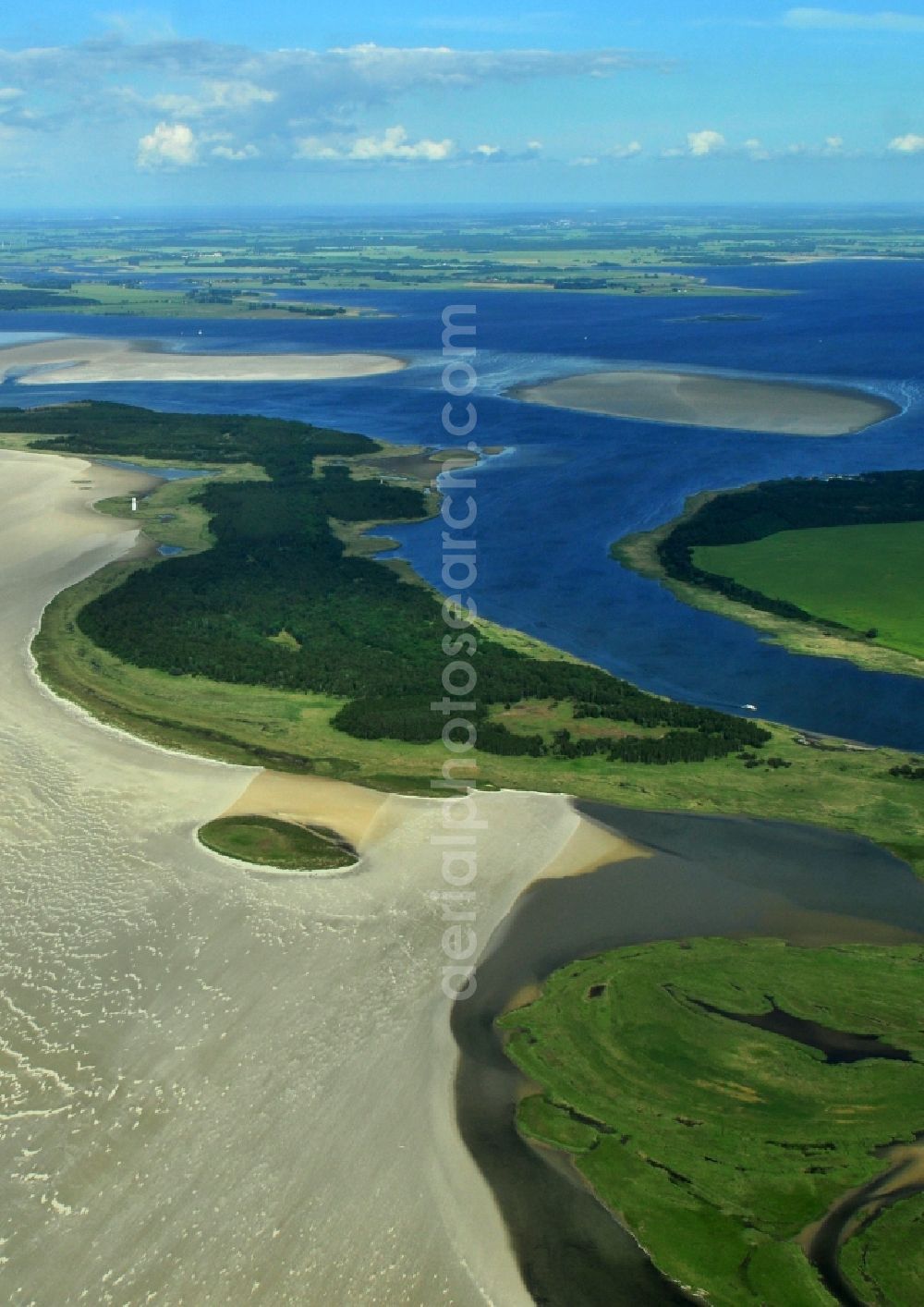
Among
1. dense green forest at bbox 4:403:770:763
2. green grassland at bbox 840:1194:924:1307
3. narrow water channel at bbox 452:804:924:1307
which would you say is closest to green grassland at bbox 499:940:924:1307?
green grassland at bbox 840:1194:924:1307

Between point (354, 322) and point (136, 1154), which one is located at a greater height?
point (354, 322)

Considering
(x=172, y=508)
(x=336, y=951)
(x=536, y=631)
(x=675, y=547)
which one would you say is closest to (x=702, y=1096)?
(x=336, y=951)

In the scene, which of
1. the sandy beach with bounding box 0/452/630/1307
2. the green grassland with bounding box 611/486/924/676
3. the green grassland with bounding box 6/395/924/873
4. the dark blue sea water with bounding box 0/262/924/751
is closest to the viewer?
the sandy beach with bounding box 0/452/630/1307

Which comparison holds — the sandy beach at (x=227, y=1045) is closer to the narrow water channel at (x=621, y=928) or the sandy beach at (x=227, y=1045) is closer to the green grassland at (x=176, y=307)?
the narrow water channel at (x=621, y=928)

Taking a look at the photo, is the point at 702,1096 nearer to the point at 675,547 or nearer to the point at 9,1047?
the point at 9,1047

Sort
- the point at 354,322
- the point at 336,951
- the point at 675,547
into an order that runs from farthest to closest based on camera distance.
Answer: the point at 354,322
the point at 675,547
the point at 336,951

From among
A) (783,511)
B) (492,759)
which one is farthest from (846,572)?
(492,759)

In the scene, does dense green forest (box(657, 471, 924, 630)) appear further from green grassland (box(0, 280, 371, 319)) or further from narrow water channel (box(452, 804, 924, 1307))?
green grassland (box(0, 280, 371, 319))
